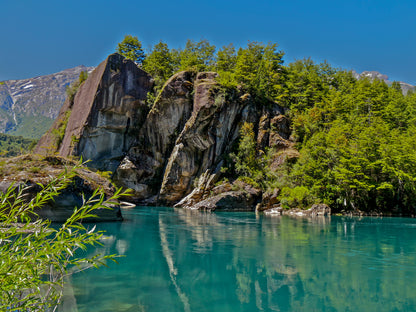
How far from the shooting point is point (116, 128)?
47500mm

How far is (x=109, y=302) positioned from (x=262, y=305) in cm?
311

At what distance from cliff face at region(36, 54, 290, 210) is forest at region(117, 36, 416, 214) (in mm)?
2056

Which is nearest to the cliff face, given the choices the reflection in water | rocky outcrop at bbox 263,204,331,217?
rocky outcrop at bbox 263,204,331,217

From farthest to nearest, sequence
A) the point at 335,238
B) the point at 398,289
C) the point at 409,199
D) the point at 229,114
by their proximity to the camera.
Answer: the point at 229,114
the point at 409,199
the point at 335,238
the point at 398,289

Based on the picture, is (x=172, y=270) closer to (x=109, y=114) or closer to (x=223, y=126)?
(x=223, y=126)

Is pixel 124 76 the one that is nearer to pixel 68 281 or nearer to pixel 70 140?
pixel 70 140

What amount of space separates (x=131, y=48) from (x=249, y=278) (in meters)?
56.2


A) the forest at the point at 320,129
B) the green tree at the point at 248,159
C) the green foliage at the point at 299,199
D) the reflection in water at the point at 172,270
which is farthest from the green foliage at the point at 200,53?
the reflection in water at the point at 172,270

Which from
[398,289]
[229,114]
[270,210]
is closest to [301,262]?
[398,289]

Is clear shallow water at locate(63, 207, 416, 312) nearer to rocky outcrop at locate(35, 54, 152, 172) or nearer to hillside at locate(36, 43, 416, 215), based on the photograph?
hillside at locate(36, 43, 416, 215)

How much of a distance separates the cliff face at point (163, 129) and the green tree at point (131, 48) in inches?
385

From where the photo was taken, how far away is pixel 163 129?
1847 inches

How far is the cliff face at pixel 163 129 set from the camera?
44.1 metres

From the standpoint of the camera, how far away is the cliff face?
44125 mm
